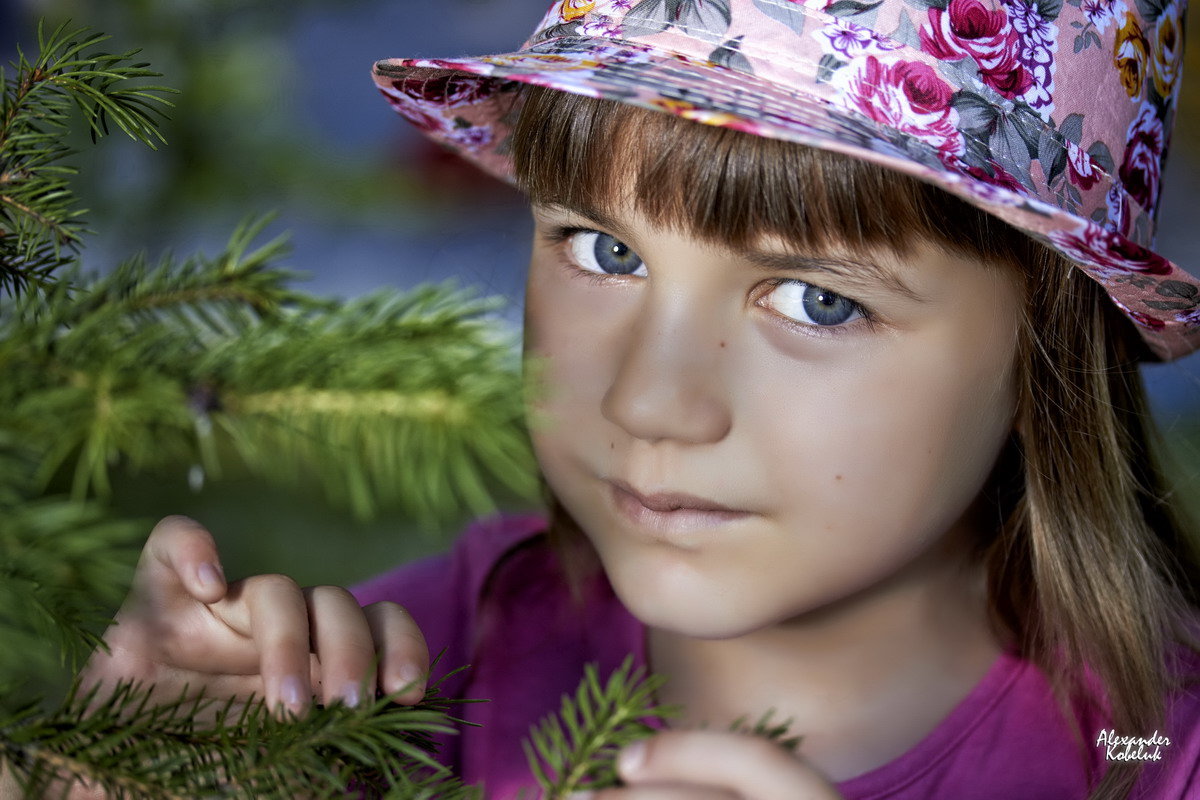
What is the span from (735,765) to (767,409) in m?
0.24

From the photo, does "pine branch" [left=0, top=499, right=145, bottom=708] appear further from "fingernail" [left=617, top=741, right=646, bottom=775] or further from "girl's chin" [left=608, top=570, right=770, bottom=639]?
"girl's chin" [left=608, top=570, right=770, bottom=639]

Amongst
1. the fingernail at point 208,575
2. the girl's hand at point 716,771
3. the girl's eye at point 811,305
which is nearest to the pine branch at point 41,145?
the fingernail at point 208,575

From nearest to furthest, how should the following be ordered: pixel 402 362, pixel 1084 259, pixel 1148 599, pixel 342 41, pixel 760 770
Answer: pixel 402 362 → pixel 760 770 → pixel 1084 259 → pixel 1148 599 → pixel 342 41

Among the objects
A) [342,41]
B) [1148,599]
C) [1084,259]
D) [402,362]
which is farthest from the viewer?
[342,41]

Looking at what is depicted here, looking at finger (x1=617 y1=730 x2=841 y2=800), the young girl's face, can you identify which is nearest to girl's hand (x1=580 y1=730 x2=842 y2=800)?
finger (x1=617 y1=730 x2=841 y2=800)

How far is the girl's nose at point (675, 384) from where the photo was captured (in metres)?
0.61

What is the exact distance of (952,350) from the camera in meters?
0.65

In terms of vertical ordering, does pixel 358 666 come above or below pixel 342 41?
below

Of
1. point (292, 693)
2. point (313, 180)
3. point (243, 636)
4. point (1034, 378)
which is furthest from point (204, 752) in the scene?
point (313, 180)

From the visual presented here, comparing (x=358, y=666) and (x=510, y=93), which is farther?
(x=510, y=93)

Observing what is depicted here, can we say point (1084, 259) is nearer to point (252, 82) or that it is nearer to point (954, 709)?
point (954, 709)

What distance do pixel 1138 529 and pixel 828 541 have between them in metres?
0.32

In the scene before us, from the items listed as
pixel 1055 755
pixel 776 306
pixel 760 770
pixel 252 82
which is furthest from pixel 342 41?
pixel 760 770

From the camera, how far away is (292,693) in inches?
17.9
